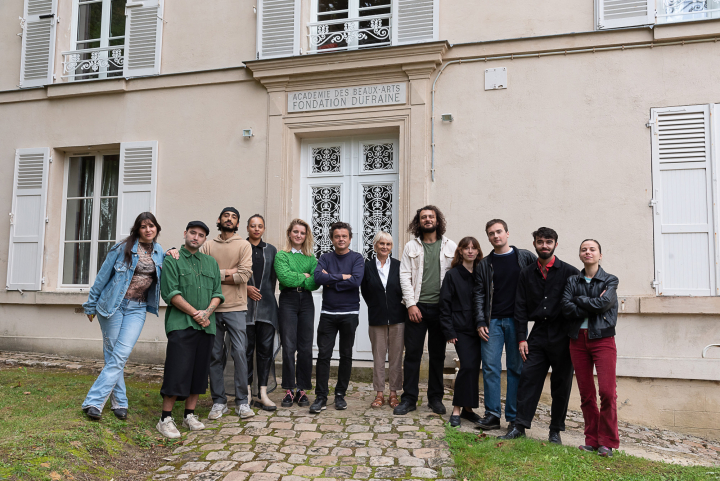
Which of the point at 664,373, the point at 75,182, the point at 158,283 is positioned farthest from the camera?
the point at 75,182

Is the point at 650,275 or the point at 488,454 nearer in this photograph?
the point at 488,454

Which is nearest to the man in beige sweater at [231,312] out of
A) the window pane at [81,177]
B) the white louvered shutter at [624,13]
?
the window pane at [81,177]

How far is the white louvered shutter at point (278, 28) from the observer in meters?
7.53

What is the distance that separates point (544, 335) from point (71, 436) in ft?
11.9

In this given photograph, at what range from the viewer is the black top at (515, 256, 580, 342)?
4566 millimetres

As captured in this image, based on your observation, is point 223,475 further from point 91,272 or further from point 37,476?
point 91,272

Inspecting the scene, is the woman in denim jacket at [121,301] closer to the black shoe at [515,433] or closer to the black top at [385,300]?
the black top at [385,300]

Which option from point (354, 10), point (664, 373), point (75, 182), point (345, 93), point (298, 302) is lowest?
point (664, 373)

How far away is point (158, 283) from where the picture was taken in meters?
4.96

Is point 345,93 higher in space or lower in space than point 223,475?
higher

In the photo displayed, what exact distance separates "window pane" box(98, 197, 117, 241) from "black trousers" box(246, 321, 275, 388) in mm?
3831

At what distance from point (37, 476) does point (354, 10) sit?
624cm

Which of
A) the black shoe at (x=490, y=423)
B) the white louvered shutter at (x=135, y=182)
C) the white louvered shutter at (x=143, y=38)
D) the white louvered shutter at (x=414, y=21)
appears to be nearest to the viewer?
the black shoe at (x=490, y=423)

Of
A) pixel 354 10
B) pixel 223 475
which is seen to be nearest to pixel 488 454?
pixel 223 475
